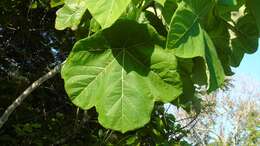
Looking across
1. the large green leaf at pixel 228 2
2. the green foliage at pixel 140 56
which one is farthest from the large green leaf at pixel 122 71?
the large green leaf at pixel 228 2

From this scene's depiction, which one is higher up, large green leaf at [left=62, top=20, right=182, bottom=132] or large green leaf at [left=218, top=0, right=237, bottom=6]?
large green leaf at [left=218, top=0, right=237, bottom=6]

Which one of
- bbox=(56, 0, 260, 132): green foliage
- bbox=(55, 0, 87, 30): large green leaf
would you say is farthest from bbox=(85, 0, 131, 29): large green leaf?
bbox=(55, 0, 87, 30): large green leaf

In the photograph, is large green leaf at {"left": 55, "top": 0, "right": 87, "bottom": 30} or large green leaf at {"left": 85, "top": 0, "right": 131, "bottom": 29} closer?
large green leaf at {"left": 85, "top": 0, "right": 131, "bottom": 29}

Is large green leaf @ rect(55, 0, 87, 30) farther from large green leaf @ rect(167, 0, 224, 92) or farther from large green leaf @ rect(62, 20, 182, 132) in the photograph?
large green leaf @ rect(167, 0, 224, 92)

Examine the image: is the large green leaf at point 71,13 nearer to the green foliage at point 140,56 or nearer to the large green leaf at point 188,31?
the green foliage at point 140,56

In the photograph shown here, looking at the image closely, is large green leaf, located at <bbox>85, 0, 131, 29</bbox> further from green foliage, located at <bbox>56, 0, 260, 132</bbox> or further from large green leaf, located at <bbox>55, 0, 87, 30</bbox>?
large green leaf, located at <bbox>55, 0, 87, 30</bbox>

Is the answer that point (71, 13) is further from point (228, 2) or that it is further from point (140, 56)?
point (228, 2)

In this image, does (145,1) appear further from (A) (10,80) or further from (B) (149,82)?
(A) (10,80)
